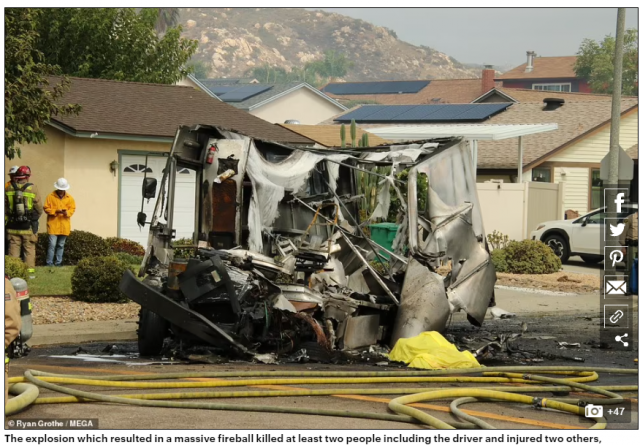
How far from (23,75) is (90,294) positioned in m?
4.22

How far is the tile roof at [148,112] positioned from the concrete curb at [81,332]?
9513 mm

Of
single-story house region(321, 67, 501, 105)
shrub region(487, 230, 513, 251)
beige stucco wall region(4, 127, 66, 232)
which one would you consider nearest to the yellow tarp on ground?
beige stucco wall region(4, 127, 66, 232)

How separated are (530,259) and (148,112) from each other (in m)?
9.93

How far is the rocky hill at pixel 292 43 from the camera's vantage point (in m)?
124

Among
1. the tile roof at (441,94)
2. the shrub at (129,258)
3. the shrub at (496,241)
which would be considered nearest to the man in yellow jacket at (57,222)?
the shrub at (129,258)

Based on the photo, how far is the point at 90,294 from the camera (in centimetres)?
1508

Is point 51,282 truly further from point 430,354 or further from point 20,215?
point 430,354

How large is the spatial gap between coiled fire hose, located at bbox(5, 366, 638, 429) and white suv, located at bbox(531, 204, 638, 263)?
14.3 metres

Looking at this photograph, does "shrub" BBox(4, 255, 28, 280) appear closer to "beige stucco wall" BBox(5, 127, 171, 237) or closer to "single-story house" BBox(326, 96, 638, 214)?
"beige stucco wall" BBox(5, 127, 171, 237)

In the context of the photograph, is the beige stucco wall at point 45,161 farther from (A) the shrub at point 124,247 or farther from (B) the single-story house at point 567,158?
(B) the single-story house at point 567,158

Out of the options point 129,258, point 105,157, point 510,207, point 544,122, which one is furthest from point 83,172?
point 544,122

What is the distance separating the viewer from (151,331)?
1125 cm

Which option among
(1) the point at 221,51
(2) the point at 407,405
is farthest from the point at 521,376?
(1) the point at 221,51

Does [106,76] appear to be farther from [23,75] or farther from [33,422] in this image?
[33,422]
